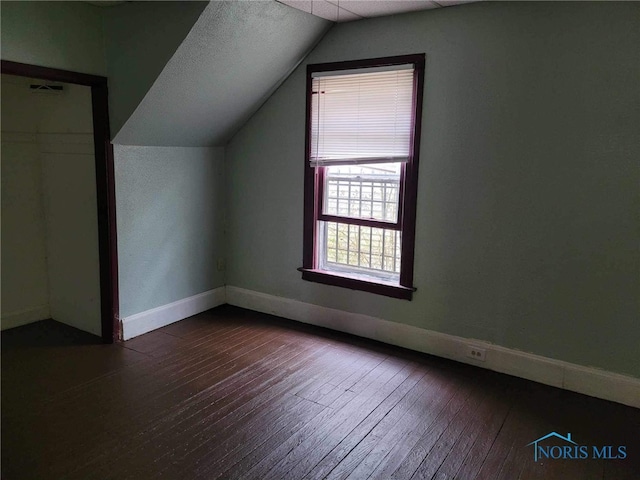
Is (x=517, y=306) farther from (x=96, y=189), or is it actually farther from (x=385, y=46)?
(x=96, y=189)

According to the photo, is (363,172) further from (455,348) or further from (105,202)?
(105,202)

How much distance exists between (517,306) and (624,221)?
86 centimetres

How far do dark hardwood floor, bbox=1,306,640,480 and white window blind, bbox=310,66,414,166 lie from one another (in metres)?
1.52

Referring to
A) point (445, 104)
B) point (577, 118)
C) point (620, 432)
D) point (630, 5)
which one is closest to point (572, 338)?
point (620, 432)

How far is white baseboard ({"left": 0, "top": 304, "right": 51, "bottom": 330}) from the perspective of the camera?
13.8ft

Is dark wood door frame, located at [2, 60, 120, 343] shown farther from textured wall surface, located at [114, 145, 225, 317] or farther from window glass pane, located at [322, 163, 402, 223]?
window glass pane, located at [322, 163, 402, 223]

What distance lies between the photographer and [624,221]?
3.07 metres

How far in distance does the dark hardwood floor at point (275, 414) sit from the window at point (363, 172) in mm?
645

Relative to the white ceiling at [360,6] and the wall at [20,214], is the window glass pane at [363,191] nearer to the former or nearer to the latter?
the white ceiling at [360,6]

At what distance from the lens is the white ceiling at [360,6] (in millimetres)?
3396
